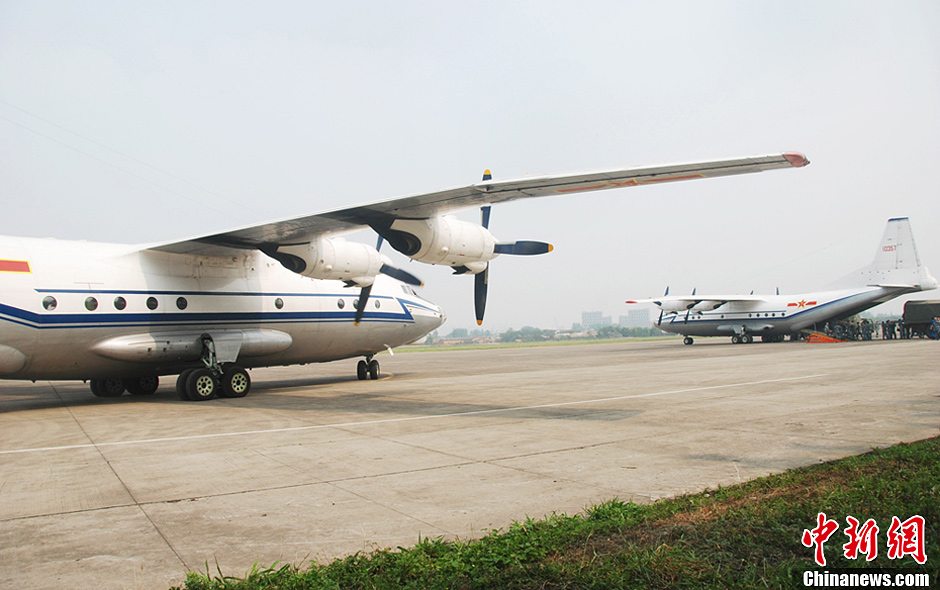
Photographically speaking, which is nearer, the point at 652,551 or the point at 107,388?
the point at 652,551

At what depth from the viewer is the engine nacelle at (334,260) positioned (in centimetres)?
1342

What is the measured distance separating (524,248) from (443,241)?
88.2 inches

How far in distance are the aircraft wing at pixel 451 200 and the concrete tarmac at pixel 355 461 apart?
3.49 metres

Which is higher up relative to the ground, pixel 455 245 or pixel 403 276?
pixel 455 245

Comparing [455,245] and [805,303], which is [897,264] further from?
[455,245]

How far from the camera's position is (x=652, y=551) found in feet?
12.0

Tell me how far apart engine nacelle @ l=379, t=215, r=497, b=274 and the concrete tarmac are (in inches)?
117

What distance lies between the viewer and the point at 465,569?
11.5 ft

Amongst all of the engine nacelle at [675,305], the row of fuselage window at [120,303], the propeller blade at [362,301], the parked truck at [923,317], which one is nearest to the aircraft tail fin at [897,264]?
the parked truck at [923,317]

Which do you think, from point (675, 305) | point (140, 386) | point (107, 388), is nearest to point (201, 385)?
point (140, 386)

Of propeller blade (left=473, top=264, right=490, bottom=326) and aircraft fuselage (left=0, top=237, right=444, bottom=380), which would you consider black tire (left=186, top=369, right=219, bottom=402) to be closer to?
aircraft fuselage (left=0, top=237, right=444, bottom=380)

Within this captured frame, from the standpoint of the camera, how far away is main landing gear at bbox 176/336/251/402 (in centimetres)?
1353

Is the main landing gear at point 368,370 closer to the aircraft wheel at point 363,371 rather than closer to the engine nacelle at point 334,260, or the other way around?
the aircraft wheel at point 363,371

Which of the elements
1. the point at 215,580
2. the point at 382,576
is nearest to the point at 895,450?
the point at 382,576
